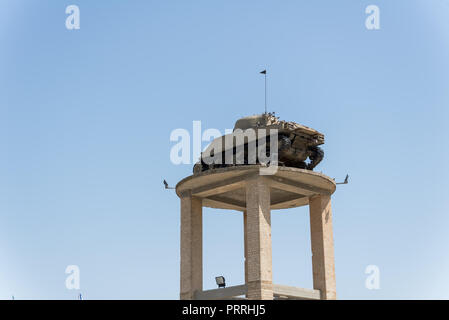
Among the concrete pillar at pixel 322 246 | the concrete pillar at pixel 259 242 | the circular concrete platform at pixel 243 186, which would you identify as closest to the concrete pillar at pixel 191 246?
the circular concrete platform at pixel 243 186

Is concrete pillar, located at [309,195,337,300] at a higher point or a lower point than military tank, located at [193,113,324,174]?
lower

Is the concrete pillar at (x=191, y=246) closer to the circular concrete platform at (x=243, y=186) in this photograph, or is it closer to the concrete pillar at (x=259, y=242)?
the circular concrete platform at (x=243, y=186)

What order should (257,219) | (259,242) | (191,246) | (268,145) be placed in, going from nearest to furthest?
(259,242) → (257,219) → (268,145) → (191,246)

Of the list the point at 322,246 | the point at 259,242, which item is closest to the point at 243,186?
the point at 259,242

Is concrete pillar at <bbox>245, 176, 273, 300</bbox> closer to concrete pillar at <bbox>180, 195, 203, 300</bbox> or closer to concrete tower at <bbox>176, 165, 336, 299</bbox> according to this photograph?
concrete tower at <bbox>176, 165, 336, 299</bbox>

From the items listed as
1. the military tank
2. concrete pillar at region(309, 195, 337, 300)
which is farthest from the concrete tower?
the military tank

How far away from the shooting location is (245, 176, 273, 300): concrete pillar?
43.4 meters

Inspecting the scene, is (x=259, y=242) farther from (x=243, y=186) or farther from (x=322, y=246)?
(x=322, y=246)

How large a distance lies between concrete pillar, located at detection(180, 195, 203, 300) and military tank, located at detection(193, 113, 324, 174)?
253 cm

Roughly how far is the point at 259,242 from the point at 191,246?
5987 millimetres

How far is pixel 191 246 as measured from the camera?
1903 inches
